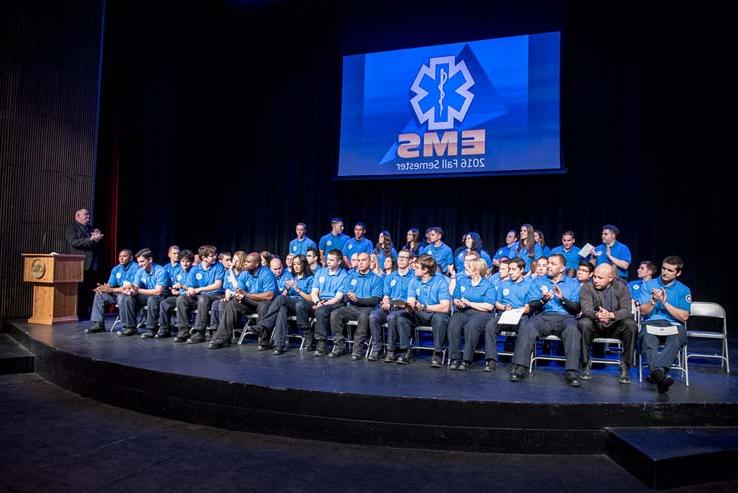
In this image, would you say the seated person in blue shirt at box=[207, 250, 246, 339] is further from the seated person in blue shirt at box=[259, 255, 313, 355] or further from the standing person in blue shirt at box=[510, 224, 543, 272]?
the standing person in blue shirt at box=[510, 224, 543, 272]

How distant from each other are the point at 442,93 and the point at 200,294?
4.60 meters

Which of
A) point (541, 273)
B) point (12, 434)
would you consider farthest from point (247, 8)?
point (12, 434)

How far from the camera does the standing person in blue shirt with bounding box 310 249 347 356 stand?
16.6 feet

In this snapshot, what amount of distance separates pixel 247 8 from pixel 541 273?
25.0 ft

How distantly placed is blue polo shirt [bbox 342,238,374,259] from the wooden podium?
3446 millimetres

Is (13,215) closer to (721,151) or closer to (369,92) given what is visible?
(369,92)

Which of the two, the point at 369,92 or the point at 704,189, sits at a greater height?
the point at 369,92

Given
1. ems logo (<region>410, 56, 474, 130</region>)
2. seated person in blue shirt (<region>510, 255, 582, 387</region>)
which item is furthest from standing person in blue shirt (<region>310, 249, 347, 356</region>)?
ems logo (<region>410, 56, 474, 130</region>)

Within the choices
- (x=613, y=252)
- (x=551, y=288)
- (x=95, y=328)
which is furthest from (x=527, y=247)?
(x=95, y=328)

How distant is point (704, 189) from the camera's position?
707 cm

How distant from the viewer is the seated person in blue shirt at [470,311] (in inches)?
175

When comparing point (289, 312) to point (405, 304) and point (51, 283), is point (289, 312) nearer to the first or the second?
point (405, 304)

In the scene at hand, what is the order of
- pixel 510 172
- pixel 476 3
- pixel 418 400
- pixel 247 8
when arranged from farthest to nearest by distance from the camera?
pixel 247 8 < pixel 476 3 < pixel 510 172 < pixel 418 400

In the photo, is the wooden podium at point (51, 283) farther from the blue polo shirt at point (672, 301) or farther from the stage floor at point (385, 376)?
the blue polo shirt at point (672, 301)
